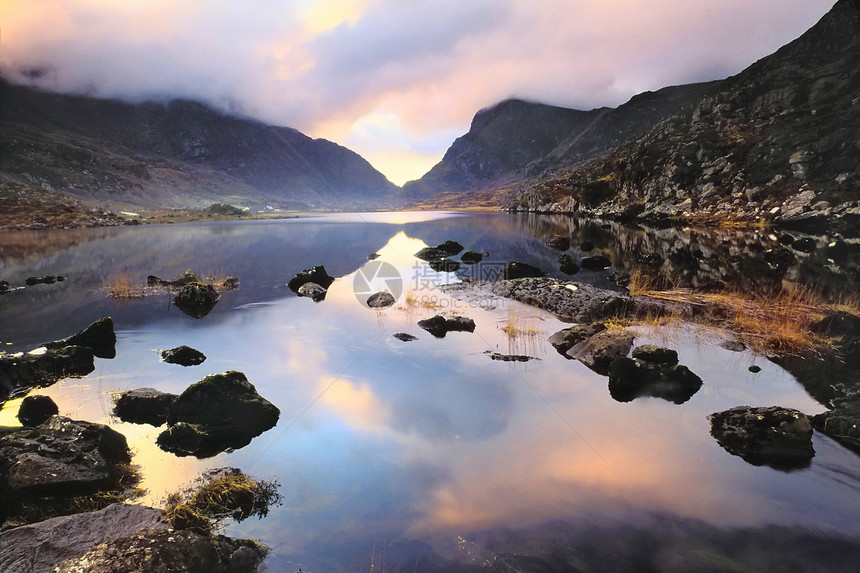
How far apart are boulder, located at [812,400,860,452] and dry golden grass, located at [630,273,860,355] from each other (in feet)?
18.5

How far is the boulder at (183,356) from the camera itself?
15351 millimetres

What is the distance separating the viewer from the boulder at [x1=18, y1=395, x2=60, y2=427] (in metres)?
10.5

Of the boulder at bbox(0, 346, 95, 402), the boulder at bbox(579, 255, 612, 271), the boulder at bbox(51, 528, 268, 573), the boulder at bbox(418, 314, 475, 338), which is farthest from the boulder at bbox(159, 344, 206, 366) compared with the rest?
the boulder at bbox(579, 255, 612, 271)

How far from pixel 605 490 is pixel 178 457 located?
952cm

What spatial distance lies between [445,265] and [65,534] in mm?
34638

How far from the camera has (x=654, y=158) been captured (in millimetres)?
104125

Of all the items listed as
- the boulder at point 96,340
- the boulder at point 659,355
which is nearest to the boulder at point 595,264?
the boulder at point 659,355

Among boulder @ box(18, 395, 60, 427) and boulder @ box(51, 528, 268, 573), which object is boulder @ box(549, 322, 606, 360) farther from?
boulder @ box(18, 395, 60, 427)

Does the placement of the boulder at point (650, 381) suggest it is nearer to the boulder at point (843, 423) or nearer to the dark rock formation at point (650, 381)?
the dark rock formation at point (650, 381)

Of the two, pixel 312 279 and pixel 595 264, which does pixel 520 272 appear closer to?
pixel 595 264

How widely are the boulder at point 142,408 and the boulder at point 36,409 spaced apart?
1.49 meters

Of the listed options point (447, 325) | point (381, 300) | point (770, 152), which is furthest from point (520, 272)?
point (770, 152)

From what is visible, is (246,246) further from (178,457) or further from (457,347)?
(178,457)

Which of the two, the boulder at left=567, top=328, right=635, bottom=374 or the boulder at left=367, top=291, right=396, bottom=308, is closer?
the boulder at left=567, top=328, right=635, bottom=374
